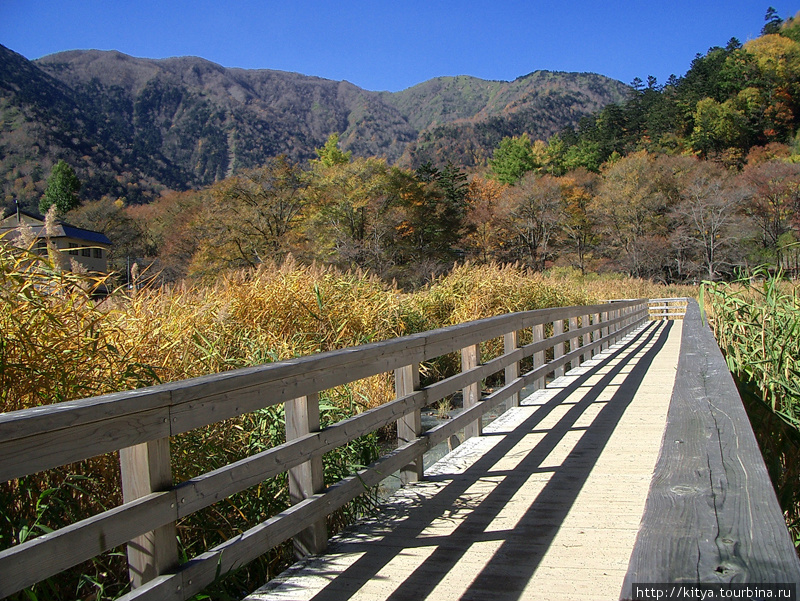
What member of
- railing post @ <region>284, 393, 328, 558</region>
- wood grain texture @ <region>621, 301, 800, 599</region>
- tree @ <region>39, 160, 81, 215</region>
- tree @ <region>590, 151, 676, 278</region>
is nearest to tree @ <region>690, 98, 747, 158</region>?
tree @ <region>590, 151, 676, 278</region>

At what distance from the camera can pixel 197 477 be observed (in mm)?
2418

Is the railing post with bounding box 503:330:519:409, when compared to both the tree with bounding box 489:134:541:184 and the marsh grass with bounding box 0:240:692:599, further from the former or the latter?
the tree with bounding box 489:134:541:184

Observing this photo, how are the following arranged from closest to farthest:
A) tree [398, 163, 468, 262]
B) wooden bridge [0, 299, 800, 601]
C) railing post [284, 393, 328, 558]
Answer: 1. wooden bridge [0, 299, 800, 601]
2. railing post [284, 393, 328, 558]
3. tree [398, 163, 468, 262]

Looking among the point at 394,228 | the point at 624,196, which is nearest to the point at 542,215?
the point at 624,196

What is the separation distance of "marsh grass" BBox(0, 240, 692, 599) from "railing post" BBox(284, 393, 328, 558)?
8.8 inches

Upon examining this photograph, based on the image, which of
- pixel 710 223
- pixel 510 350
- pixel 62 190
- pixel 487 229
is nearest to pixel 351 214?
pixel 487 229

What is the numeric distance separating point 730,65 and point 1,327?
92.8 meters

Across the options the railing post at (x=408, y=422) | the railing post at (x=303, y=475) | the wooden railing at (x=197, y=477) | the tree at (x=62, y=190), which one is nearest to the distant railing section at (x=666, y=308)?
the railing post at (x=408, y=422)

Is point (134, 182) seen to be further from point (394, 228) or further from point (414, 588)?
point (414, 588)

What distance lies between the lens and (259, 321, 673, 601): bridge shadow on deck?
8.87ft

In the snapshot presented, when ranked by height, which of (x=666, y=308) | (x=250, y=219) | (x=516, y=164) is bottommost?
(x=666, y=308)

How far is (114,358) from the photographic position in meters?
3.69

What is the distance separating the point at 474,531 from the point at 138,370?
2.22 metres

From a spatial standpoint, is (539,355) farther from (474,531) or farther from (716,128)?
(716,128)
